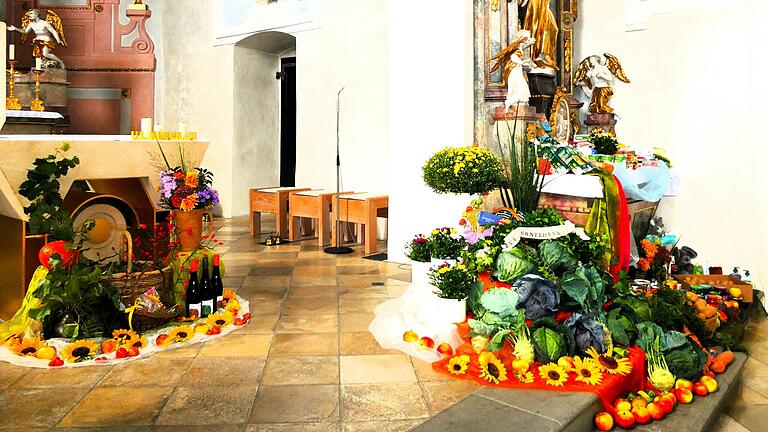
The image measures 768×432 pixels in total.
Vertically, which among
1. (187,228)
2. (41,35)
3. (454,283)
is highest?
(41,35)

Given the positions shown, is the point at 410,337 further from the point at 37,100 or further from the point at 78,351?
the point at 37,100

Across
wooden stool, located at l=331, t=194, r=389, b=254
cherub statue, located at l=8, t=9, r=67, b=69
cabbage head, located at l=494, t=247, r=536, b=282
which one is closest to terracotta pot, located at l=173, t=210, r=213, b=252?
cabbage head, located at l=494, t=247, r=536, b=282

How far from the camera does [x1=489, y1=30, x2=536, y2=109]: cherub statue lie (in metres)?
6.14

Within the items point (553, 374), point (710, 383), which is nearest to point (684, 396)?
point (710, 383)

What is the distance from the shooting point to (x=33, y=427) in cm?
295

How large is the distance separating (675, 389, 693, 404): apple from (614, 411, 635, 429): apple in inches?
15.2

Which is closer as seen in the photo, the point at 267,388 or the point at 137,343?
the point at 267,388

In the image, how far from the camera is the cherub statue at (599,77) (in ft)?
24.5

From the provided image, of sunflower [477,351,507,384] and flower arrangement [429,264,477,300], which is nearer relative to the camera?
sunflower [477,351,507,384]

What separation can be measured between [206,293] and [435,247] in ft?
5.35

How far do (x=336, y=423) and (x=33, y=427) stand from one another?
130cm

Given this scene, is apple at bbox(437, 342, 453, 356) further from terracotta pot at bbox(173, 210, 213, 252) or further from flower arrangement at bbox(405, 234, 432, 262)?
terracotta pot at bbox(173, 210, 213, 252)

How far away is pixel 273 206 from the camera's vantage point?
8828 mm

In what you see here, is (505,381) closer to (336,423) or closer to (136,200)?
(336,423)
